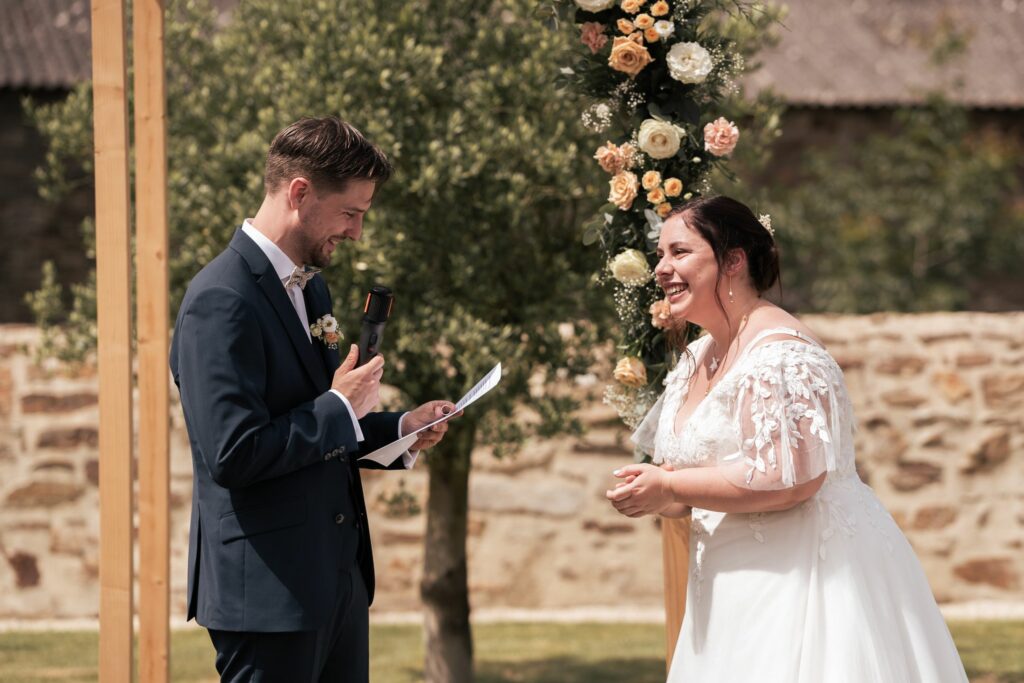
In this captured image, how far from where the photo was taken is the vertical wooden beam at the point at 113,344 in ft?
11.2

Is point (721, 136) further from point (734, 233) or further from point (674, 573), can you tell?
point (674, 573)

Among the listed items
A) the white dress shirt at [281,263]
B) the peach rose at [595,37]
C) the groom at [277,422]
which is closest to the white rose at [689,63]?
the peach rose at [595,37]

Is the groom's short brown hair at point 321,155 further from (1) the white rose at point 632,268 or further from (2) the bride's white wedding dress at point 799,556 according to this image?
(1) the white rose at point 632,268

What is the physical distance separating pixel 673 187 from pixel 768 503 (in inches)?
48.4

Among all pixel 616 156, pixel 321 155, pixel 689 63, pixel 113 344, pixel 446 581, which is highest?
pixel 689 63

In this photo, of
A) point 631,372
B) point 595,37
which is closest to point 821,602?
point 631,372

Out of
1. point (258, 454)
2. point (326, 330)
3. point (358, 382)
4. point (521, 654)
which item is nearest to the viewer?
point (258, 454)

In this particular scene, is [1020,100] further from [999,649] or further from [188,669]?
[188,669]

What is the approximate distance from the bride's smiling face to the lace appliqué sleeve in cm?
26

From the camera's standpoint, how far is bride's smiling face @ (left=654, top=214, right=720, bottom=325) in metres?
3.24

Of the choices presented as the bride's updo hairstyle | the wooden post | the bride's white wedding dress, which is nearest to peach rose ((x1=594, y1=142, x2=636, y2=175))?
the bride's updo hairstyle

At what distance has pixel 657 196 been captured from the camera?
393 cm

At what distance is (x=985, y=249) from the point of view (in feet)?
37.1

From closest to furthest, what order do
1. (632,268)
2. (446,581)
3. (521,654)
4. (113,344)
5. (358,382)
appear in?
(358,382)
(113,344)
(632,268)
(446,581)
(521,654)
